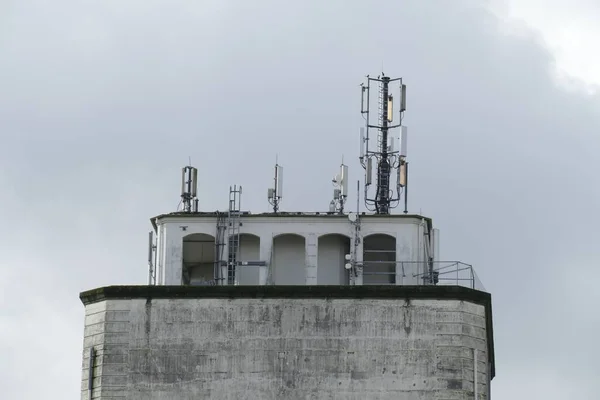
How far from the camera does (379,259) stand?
114062 mm

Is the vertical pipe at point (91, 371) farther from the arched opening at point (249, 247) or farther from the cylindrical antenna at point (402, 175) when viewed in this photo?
the cylindrical antenna at point (402, 175)

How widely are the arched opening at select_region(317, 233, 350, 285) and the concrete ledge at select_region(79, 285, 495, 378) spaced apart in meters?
2.44

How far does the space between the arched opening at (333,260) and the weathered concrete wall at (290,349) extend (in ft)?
8.95

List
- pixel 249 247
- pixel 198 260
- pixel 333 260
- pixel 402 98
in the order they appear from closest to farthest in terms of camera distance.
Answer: pixel 333 260, pixel 249 247, pixel 198 260, pixel 402 98

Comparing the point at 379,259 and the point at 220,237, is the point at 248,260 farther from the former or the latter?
the point at 379,259

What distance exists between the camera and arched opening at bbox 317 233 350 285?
4449 inches

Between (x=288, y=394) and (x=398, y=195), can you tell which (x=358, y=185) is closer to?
(x=398, y=195)

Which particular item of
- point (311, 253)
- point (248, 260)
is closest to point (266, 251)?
point (248, 260)

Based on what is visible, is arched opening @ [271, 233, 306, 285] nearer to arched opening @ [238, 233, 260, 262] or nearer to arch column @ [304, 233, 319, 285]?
arch column @ [304, 233, 319, 285]

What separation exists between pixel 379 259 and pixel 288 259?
3.35 metres

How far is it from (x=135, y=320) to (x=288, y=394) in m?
6.07

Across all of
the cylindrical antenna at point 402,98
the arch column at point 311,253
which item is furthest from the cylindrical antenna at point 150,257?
the cylindrical antenna at point 402,98

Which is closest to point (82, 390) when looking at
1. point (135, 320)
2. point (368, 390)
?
point (135, 320)

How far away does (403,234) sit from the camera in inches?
4434
